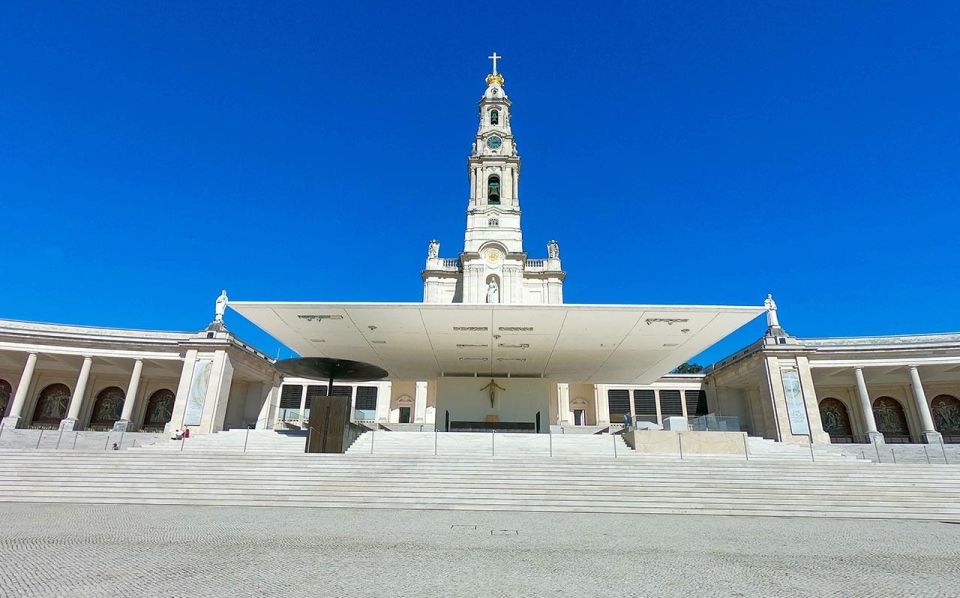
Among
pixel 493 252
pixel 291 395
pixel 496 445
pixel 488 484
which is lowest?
pixel 488 484

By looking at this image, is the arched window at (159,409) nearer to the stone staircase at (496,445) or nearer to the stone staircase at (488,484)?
the stone staircase at (488,484)

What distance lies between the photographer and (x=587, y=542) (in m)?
7.23

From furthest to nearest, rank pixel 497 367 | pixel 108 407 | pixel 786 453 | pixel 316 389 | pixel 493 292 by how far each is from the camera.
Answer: pixel 316 389 → pixel 493 292 → pixel 108 407 → pixel 497 367 → pixel 786 453

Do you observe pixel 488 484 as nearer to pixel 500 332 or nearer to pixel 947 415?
pixel 500 332

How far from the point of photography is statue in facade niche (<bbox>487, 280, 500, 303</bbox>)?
45550mm

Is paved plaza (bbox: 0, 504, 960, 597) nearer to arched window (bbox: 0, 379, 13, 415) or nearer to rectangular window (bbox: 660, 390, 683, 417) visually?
rectangular window (bbox: 660, 390, 683, 417)

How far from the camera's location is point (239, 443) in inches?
804

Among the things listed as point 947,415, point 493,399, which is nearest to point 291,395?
point 493,399

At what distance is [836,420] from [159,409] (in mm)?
57429

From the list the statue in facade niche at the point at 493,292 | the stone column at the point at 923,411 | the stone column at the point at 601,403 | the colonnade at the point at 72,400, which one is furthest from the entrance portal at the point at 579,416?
the colonnade at the point at 72,400

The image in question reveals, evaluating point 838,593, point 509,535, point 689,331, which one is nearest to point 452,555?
point 509,535

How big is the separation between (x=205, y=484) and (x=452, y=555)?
920 centimetres

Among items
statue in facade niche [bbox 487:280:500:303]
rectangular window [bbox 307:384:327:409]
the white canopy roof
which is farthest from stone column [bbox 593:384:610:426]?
rectangular window [bbox 307:384:327:409]

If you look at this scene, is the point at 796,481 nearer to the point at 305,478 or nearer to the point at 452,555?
the point at 452,555
